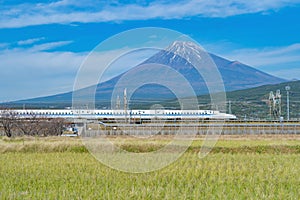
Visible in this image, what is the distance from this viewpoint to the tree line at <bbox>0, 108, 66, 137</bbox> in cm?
2758

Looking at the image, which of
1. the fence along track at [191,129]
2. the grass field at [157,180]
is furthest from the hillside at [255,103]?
the grass field at [157,180]

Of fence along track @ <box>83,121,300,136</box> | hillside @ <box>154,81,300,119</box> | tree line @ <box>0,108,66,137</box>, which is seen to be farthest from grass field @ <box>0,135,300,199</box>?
hillside @ <box>154,81,300,119</box>

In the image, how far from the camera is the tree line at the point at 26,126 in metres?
27.6

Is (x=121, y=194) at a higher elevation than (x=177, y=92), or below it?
below

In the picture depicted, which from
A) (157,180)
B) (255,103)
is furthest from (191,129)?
(255,103)

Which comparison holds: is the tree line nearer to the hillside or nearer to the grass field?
the grass field

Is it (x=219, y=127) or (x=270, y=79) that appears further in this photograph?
(x=270, y=79)

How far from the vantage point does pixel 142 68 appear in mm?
13727

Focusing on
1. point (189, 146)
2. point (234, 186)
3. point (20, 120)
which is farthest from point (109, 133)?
point (234, 186)

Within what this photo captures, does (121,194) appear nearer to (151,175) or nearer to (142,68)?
(151,175)

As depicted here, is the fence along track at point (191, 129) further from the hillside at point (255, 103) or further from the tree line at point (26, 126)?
the hillside at point (255, 103)

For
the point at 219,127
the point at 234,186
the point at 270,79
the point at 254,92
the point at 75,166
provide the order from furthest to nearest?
the point at 270,79 < the point at 254,92 < the point at 219,127 < the point at 75,166 < the point at 234,186

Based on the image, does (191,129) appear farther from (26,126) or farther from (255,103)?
(255,103)

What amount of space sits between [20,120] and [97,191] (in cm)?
2176
